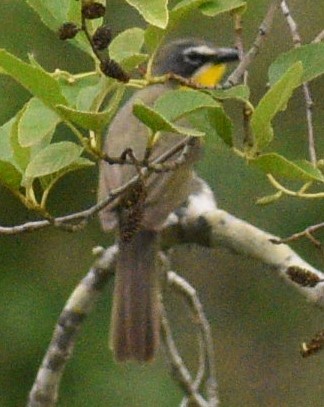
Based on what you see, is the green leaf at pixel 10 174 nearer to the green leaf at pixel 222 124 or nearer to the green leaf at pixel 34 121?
the green leaf at pixel 34 121

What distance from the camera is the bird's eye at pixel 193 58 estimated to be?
4407 mm

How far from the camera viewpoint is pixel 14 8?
5.91 m

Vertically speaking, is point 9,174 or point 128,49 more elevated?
point 128,49

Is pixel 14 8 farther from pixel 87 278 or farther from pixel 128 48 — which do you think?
pixel 128 48

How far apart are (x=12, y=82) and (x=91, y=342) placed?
3.69 ft

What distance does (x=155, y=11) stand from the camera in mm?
1868

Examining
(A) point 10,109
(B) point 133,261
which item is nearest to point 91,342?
(A) point 10,109

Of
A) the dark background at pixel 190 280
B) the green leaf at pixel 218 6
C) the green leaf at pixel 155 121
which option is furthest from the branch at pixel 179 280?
the dark background at pixel 190 280

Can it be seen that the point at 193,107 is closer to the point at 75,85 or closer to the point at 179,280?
the point at 75,85

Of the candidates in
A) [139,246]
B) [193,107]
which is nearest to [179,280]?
[139,246]

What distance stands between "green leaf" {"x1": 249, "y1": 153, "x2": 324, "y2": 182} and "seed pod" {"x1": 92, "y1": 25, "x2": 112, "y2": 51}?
253mm

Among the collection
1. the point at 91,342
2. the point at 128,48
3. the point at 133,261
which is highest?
the point at 128,48

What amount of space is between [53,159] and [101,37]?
0.62ft

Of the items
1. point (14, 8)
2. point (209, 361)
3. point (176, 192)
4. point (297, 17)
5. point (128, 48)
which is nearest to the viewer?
point (128, 48)
